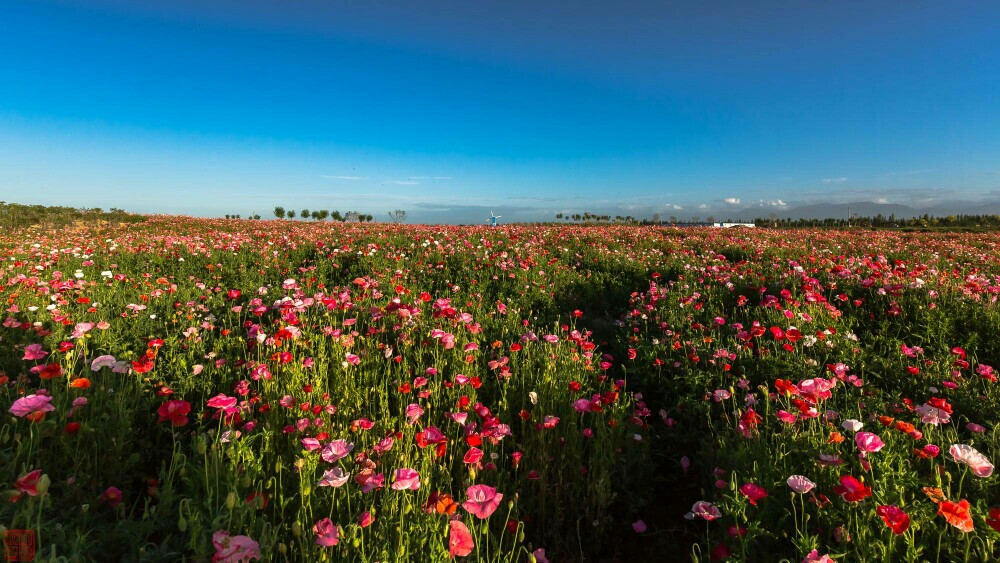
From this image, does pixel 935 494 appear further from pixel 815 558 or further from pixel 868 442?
pixel 815 558

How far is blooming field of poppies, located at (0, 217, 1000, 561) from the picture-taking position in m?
1.86

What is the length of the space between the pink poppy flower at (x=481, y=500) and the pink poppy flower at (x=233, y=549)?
739mm

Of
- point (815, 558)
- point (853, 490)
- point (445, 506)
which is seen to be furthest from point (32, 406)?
point (853, 490)

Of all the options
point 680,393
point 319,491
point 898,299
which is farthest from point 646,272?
point 319,491

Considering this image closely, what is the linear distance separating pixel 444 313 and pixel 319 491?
2.03 m

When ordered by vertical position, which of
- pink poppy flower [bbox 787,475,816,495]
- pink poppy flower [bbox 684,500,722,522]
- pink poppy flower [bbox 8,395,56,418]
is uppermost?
pink poppy flower [bbox 8,395,56,418]

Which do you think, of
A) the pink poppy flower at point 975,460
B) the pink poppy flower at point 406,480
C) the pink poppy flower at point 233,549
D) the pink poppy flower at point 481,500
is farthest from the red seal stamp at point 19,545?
the pink poppy flower at point 975,460

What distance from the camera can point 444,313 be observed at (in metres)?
4.11

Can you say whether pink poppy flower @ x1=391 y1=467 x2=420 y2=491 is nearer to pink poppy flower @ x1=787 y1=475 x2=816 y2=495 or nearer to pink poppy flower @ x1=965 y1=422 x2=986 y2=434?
pink poppy flower @ x1=787 y1=475 x2=816 y2=495

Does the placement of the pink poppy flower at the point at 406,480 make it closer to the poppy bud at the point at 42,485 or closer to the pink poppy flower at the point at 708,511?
the poppy bud at the point at 42,485

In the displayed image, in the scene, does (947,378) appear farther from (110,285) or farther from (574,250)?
(110,285)

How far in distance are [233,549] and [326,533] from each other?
341mm

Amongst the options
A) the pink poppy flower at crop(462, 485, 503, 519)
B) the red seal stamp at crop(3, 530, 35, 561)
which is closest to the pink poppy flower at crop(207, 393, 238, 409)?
the red seal stamp at crop(3, 530, 35, 561)

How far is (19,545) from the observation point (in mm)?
1374
